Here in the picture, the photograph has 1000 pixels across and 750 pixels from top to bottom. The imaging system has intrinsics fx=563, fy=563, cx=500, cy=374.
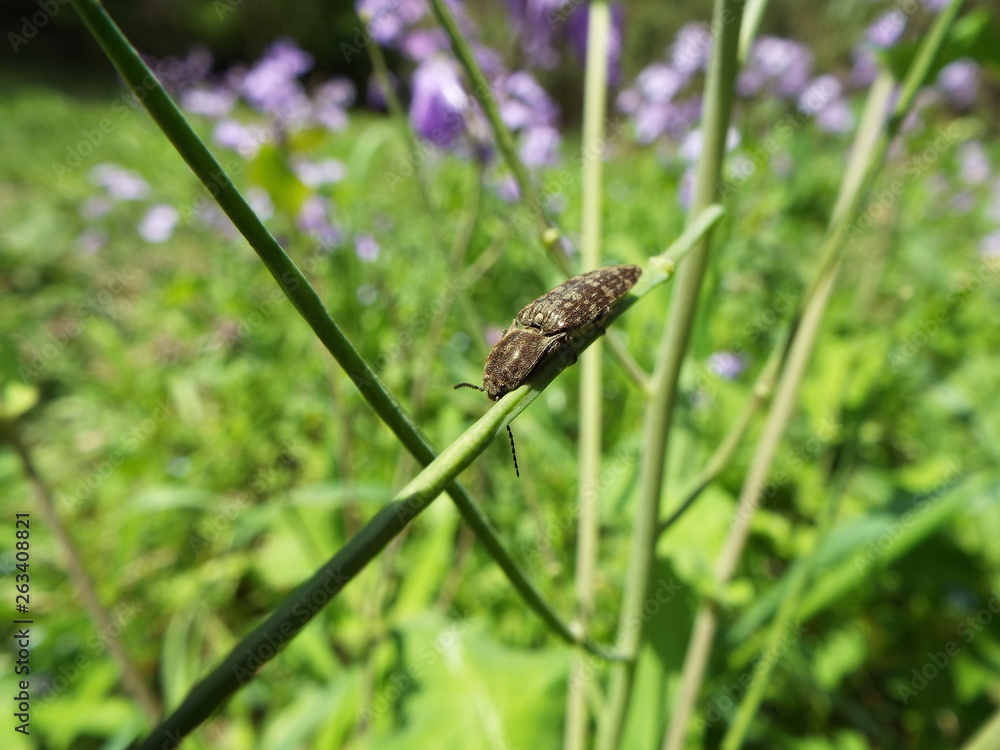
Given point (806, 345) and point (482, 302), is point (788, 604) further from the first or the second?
point (482, 302)

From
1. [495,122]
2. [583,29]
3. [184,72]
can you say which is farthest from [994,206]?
[184,72]

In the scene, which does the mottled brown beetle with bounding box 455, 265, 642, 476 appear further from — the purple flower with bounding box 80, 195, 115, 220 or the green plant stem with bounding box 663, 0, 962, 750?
the purple flower with bounding box 80, 195, 115, 220

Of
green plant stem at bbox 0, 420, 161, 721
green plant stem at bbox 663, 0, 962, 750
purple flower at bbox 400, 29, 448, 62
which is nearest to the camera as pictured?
green plant stem at bbox 663, 0, 962, 750

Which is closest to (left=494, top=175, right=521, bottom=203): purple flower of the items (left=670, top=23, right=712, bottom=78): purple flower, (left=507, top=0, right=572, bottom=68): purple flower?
(left=507, top=0, right=572, bottom=68): purple flower

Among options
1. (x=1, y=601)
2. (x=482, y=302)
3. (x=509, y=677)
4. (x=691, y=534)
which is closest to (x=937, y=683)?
(x=691, y=534)

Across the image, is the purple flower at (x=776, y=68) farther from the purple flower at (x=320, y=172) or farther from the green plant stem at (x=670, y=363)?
the green plant stem at (x=670, y=363)

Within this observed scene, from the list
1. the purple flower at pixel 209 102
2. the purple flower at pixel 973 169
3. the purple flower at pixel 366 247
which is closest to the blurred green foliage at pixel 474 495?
the purple flower at pixel 366 247

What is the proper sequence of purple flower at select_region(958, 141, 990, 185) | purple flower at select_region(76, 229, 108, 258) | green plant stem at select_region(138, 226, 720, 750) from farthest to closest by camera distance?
purple flower at select_region(958, 141, 990, 185), purple flower at select_region(76, 229, 108, 258), green plant stem at select_region(138, 226, 720, 750)
